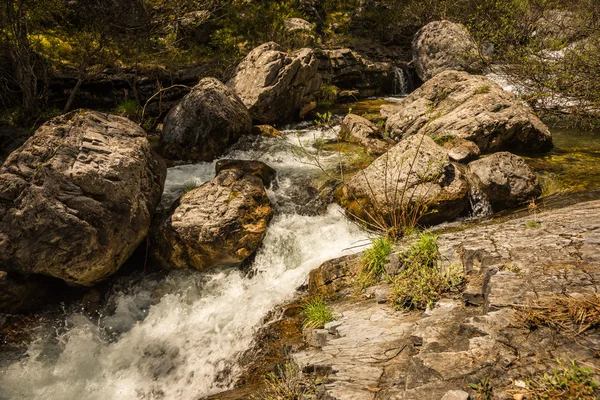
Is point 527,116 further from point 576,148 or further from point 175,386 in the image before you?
point 175,386

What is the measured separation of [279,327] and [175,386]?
1.71 m

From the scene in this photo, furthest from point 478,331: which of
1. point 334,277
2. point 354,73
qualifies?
point 354,73

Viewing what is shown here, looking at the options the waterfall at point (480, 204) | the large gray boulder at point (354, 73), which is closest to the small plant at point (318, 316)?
the waterfall at point (480, 204)

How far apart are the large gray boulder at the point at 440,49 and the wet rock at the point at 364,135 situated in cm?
740

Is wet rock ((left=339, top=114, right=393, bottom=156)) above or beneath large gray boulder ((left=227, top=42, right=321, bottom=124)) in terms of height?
beneath

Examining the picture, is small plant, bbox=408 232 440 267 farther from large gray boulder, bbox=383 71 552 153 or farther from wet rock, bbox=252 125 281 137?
wet rock, bbox=252 125 281 137

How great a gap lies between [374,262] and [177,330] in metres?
3.69

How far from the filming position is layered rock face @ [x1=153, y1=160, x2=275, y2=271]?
709 centimetres

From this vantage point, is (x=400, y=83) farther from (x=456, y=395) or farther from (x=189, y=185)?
(x=456, y=395)

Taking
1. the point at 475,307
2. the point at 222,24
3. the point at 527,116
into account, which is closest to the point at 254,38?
the point at 222,24

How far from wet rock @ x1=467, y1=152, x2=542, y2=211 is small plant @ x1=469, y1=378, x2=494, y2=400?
18.4ft

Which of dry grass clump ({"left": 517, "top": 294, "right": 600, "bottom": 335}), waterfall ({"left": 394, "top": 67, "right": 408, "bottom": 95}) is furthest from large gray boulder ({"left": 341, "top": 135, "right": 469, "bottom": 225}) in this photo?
waterfall ({"left": 394, "top": 67, "right": 408, "bottom": 95})

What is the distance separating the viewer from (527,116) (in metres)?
9.46

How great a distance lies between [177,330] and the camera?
6.26 meters
